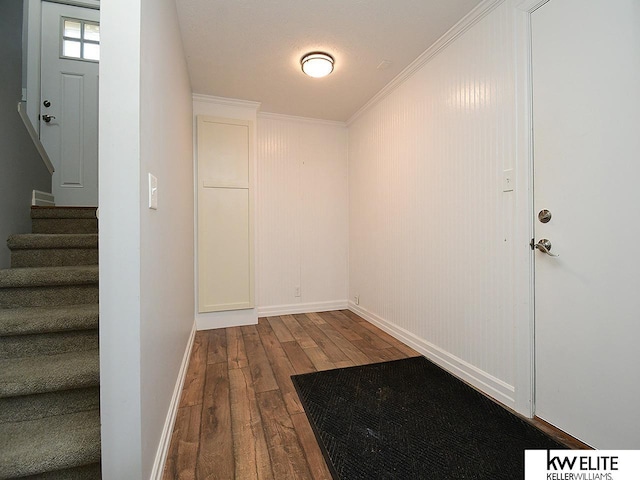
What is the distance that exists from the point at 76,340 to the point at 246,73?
245cm

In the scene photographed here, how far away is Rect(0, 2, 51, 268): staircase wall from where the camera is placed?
70.1 inches

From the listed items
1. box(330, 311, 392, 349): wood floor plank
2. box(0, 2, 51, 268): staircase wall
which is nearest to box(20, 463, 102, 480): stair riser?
box(0, 2, 51, 268): staircase wall

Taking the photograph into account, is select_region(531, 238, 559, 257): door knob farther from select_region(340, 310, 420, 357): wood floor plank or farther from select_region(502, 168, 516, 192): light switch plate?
select_region(340, 310, 420, 357): wood floor plank

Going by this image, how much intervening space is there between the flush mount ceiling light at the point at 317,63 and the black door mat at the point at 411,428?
246 cm

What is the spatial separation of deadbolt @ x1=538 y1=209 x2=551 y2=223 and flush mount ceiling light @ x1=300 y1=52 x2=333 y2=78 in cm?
194

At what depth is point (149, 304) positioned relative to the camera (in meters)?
1.13

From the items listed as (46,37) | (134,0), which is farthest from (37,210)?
(46,37)

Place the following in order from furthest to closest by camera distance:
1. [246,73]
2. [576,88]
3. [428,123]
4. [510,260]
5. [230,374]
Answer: [246,73] → [428,123] → [230,374] → [510,260] → [576,88]

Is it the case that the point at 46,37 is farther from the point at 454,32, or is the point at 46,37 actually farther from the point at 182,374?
the point at 454,32

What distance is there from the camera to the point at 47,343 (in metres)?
1.40

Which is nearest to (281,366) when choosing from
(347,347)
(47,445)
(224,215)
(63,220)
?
(347,347)

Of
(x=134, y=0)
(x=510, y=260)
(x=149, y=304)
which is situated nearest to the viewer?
(x=134, y=0)

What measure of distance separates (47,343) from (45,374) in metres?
0.26

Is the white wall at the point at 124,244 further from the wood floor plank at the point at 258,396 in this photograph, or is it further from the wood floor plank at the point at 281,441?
the wood floor plank at the point at 281,441
